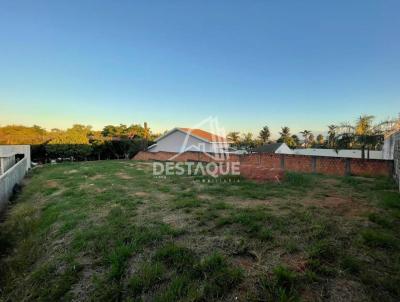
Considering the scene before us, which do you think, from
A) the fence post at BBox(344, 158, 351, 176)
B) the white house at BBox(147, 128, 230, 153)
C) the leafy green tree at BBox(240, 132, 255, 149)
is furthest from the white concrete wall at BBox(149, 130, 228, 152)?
the leafy green tree at BBox(240, 132, 255, 149)

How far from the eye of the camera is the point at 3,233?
13.4 feet

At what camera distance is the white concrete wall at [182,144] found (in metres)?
18.9

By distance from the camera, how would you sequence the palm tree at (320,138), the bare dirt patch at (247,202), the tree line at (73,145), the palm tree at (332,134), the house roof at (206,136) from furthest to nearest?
the palm tree at (320,138)
the palm tree at (332,134)
the house roof at (206,136)
the tree line at (73,145)
the bare dirt patch at (247,202)

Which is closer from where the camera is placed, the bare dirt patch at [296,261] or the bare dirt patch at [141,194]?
the bare dirt patch at [296,261]

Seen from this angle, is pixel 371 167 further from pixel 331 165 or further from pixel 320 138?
pixel 320 138

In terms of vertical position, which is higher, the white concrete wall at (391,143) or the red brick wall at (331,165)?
the white concrete wall at (391,143)

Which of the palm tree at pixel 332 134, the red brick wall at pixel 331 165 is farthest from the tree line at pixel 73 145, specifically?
the palm tree at pixel 332 134

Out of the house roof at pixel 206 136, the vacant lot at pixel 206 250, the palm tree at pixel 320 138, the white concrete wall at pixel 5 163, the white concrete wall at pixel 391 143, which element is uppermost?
the palm tree at pixel 320 138

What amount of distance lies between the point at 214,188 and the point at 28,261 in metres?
→ 4.46

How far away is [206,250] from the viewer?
2627 mm

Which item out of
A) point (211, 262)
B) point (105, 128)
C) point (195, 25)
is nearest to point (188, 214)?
point (211, 262)

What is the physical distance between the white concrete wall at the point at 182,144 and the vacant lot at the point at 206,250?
550 inches

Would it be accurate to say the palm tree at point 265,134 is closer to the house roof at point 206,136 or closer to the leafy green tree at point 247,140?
the leafy green tree at point 247,140

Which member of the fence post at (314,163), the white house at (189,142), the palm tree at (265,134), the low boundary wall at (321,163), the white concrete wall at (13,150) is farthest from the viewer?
the palm tree at (265,134)
